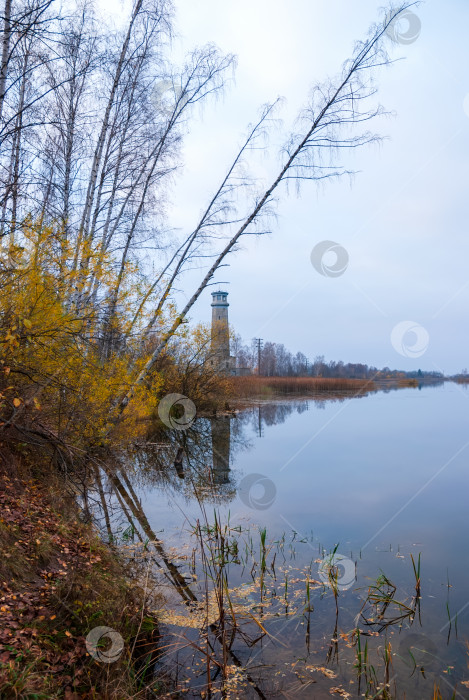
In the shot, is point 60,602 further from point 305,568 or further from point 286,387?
point 286,387

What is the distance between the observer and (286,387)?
4278 centimetres

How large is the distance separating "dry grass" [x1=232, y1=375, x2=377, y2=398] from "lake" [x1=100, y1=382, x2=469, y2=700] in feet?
70.2

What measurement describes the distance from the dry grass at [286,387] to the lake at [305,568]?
21383 mm

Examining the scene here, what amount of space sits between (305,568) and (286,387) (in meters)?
37.4

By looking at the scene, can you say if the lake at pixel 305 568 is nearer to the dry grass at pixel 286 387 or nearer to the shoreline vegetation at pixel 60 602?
the shoreline vegetation at pixel 60 602

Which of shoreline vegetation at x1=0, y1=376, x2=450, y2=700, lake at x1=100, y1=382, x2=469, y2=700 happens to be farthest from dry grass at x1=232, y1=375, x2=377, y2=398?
shoreline vegetation at x1=0, y1=376, x2=450, y2=700

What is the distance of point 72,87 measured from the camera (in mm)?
10883

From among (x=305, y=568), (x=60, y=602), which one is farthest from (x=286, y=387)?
(x=60, y=602)

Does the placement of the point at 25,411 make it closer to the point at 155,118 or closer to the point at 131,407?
the point at 131,407

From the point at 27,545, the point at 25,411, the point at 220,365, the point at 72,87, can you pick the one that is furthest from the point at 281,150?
the point at 220,365

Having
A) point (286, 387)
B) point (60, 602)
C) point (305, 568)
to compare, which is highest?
point (60, 602)

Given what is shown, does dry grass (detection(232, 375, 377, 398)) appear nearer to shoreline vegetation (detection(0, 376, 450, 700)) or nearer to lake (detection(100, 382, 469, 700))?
lake (detection(100, 382, 469, 700))

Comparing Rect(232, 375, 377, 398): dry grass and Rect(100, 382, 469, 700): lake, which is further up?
Rect(232, 375, 377, 398): dry grass

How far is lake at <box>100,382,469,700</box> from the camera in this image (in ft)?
11.9
